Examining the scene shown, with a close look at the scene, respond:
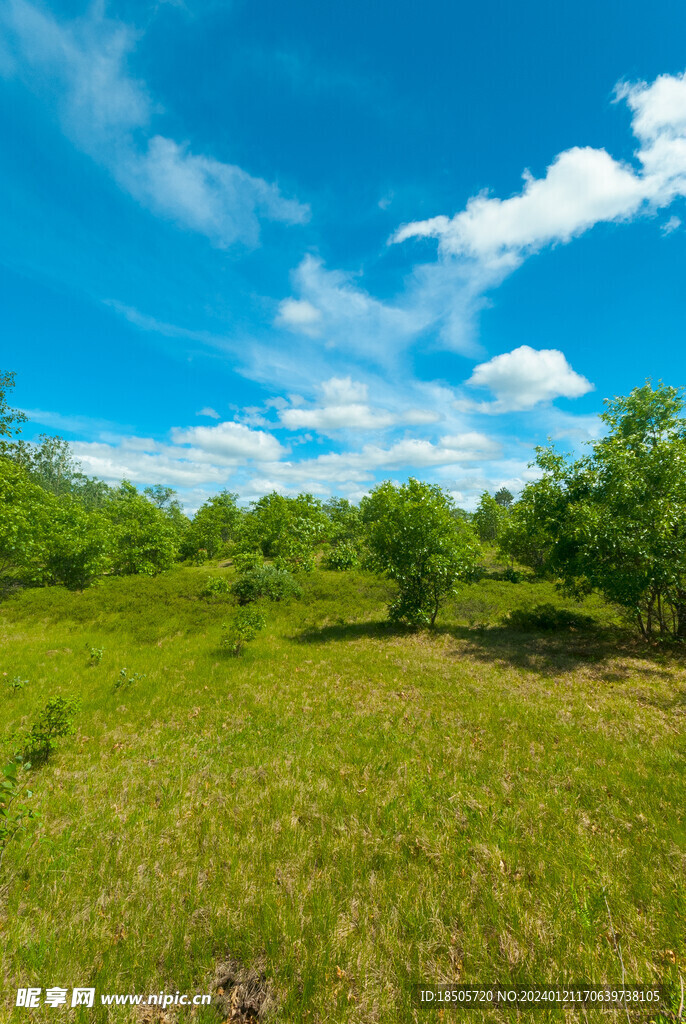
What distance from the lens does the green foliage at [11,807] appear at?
13.1 ft

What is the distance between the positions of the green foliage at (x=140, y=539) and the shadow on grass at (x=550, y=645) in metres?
20.9

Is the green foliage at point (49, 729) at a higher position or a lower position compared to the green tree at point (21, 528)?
lower

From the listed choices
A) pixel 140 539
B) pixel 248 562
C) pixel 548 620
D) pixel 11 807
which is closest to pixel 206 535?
pixel 140 539

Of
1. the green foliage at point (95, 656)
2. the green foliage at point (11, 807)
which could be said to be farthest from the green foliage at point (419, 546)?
the green foliage at point (11, 807)

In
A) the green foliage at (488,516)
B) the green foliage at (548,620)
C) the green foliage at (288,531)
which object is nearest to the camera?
the green foliage at (548,620)

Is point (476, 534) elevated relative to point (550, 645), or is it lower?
elevated

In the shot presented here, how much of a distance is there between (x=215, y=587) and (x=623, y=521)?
23.7 m

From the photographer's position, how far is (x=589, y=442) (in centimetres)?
1892

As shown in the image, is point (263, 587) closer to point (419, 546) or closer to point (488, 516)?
point (419, 546)

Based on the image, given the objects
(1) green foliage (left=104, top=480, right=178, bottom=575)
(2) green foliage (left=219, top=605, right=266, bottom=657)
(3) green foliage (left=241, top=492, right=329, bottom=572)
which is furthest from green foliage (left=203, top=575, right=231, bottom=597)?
(1) green foliage (left=104, top=480, right=178, bottom=575)

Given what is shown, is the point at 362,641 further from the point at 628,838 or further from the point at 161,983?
the point at 161,983

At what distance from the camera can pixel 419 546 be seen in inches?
779

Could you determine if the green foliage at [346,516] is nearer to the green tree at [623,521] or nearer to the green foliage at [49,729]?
the green tree at [623,521]

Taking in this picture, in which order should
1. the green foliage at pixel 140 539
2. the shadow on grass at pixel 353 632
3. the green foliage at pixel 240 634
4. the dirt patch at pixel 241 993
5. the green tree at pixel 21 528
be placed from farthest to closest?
the green foliage at pixel 140 539
the green tree at pixel 21 528
the shadow on grass at pixel 353 632
the green foliage at pixel 240 634
the dirt patch at pixel 241 993
